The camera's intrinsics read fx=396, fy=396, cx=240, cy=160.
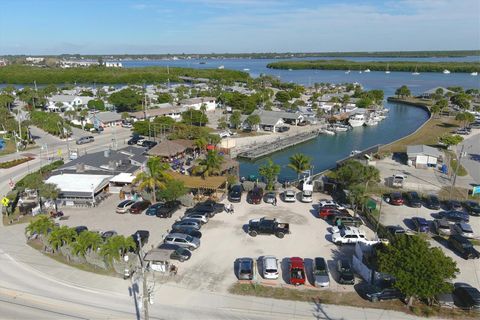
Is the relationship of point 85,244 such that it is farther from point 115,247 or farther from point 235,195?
point 235,195

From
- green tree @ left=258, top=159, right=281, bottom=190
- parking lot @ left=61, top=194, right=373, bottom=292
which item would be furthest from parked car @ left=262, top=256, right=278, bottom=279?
green tree @ left=258, top=159, right=281, bottom=190

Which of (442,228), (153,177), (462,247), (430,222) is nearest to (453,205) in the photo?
(430,222)

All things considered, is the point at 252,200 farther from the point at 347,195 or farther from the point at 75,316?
the point at 75,316

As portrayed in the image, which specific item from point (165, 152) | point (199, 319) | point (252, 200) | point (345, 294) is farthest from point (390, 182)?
point (199, 319)

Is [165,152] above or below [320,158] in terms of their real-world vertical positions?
above

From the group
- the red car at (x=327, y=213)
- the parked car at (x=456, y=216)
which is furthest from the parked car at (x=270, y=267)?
the parked car at (x=456, y=216)

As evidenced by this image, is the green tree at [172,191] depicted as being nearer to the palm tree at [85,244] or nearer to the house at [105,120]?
the palm tree at [85,244]
